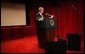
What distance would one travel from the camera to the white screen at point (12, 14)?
4.50m

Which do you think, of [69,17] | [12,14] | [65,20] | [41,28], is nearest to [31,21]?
[12,14]

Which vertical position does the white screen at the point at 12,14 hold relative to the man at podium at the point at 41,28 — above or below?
above

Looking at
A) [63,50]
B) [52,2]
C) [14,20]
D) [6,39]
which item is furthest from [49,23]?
[52,2]

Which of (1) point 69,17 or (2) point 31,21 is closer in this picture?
(1) point 69,17

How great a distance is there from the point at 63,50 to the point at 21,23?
310cm

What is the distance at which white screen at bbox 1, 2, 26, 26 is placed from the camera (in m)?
4.50

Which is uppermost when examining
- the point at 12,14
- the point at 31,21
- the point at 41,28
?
the point at 12,14

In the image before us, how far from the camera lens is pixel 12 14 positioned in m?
4.78

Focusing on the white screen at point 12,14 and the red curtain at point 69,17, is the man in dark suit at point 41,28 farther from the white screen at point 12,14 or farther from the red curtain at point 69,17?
the white screen at point 12,14

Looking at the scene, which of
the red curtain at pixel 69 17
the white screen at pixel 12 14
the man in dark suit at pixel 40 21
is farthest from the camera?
the white screen at pixel 12 14

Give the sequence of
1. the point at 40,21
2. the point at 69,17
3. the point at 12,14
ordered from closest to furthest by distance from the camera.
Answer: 1. the point at 40,21
2. the point at 69,17
3. the point at 12,14

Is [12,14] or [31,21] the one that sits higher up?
[12,14]

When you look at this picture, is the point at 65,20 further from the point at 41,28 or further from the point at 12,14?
the point at 12,14

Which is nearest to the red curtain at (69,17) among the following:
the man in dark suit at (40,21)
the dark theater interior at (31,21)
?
the dark theater interior at (31,21)
